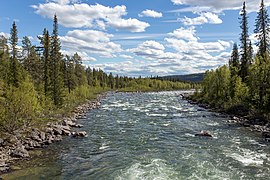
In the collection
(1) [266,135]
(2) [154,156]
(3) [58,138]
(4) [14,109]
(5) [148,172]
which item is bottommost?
(5) [148,172]

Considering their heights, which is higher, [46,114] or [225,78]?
[225,78]

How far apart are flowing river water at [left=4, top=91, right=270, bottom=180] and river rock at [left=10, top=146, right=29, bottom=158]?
1349 mm

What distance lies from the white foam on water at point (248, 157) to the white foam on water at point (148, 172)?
5718 millimetres

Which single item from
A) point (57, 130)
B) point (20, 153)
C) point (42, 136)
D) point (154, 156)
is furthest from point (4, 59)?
point (154, 156)

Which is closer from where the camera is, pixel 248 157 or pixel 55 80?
pixel 248 157

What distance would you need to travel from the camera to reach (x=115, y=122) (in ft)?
135

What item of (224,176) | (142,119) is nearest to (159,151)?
(224,176)

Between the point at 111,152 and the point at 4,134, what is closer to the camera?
the point at 111,152

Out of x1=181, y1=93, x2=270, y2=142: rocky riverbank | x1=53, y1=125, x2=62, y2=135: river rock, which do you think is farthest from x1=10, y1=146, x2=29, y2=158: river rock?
x1=181, y1=93, x2=270, y2=142: rocky riverbank

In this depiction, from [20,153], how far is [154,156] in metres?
10.6

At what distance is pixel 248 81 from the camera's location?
5162cm

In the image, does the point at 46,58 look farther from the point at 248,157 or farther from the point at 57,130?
the point at 248,157

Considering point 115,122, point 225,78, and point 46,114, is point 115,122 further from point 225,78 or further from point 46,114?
point 225,78

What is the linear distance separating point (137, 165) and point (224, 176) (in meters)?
6.04
